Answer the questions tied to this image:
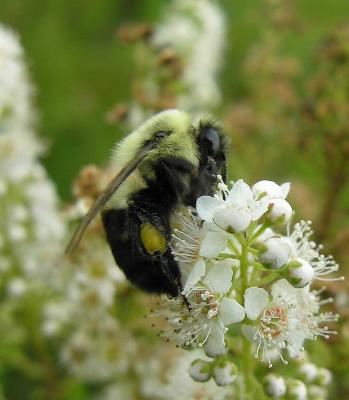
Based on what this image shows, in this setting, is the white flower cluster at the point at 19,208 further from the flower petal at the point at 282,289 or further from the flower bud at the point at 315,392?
the flower petal at the point at 282,289

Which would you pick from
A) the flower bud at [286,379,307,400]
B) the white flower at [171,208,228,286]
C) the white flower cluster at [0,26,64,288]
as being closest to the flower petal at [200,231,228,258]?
the white flower at [171,208,228,286]

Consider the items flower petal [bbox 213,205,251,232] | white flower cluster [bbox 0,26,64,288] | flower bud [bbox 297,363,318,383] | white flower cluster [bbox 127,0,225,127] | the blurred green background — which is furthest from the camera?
the blurred green background

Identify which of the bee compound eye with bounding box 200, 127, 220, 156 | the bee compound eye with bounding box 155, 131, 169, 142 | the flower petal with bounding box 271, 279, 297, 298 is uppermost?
the bee compound eye with bounding box 200, 127, 220, 156

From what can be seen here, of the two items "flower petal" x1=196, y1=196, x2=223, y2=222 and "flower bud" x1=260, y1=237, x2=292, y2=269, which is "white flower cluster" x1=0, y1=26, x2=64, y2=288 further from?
"flower bud" x1=260, y1=237, x2=292, y2=269

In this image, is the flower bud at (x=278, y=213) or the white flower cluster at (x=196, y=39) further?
the white flower cluster at (x=196, y=39)

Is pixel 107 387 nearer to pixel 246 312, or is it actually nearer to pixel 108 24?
pixel 246 312

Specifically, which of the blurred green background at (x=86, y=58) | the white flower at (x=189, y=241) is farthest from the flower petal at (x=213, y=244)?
the blurred green background at (x=86, y=58)

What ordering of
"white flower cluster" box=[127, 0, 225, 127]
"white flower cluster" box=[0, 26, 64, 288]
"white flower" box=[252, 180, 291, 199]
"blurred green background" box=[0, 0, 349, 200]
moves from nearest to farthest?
"white flower" box=[252, 180, 291, 199]
"white flower cluster" box=[0, 26, 64, 288]
"white flower cluster" box=[127, 0, 225, 127]
"blurred green background" box=[0, 0, 349, 200]
